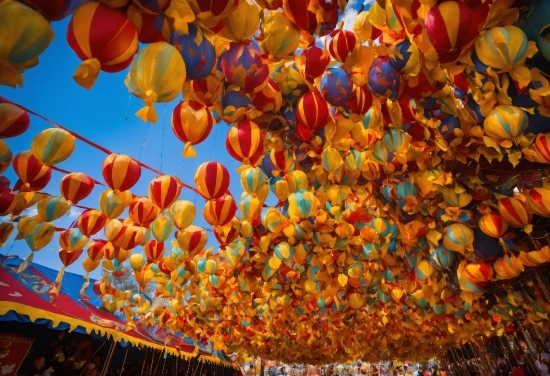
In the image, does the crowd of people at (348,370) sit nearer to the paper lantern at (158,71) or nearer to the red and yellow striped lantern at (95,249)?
the red and yellow striped lantern at (95,249)

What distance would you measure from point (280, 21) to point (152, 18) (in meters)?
0.69

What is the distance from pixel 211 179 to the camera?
117 inches

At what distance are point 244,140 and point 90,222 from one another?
3.29 m

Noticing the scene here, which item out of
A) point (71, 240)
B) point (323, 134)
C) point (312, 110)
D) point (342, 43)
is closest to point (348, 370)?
point (71, 240)

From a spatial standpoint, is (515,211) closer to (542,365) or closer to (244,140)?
(244,140)

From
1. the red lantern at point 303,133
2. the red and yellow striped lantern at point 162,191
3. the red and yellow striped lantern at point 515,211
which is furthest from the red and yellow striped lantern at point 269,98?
the red and yellow striped lantern at point 515,211

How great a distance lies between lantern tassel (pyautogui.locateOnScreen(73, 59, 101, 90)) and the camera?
1.41m

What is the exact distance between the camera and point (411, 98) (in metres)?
2.67

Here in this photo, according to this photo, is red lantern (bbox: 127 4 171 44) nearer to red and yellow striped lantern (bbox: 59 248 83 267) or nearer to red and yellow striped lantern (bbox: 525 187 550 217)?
red and yellow striped lantern (bbox: 525 187 550 217)

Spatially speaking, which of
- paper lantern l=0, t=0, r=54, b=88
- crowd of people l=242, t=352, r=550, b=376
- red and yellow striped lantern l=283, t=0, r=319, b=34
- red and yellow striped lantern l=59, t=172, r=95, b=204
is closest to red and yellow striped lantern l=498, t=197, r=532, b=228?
red and yellow striped lantern l=283, t=0, r=319, b=34

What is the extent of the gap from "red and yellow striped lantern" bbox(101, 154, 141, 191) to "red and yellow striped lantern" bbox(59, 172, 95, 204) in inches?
31.4

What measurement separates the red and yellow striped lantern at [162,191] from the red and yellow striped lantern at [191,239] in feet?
3.87

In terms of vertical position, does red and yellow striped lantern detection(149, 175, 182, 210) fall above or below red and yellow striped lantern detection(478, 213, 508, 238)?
below

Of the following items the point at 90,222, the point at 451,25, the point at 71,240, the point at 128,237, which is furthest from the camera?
the point at 71,240
